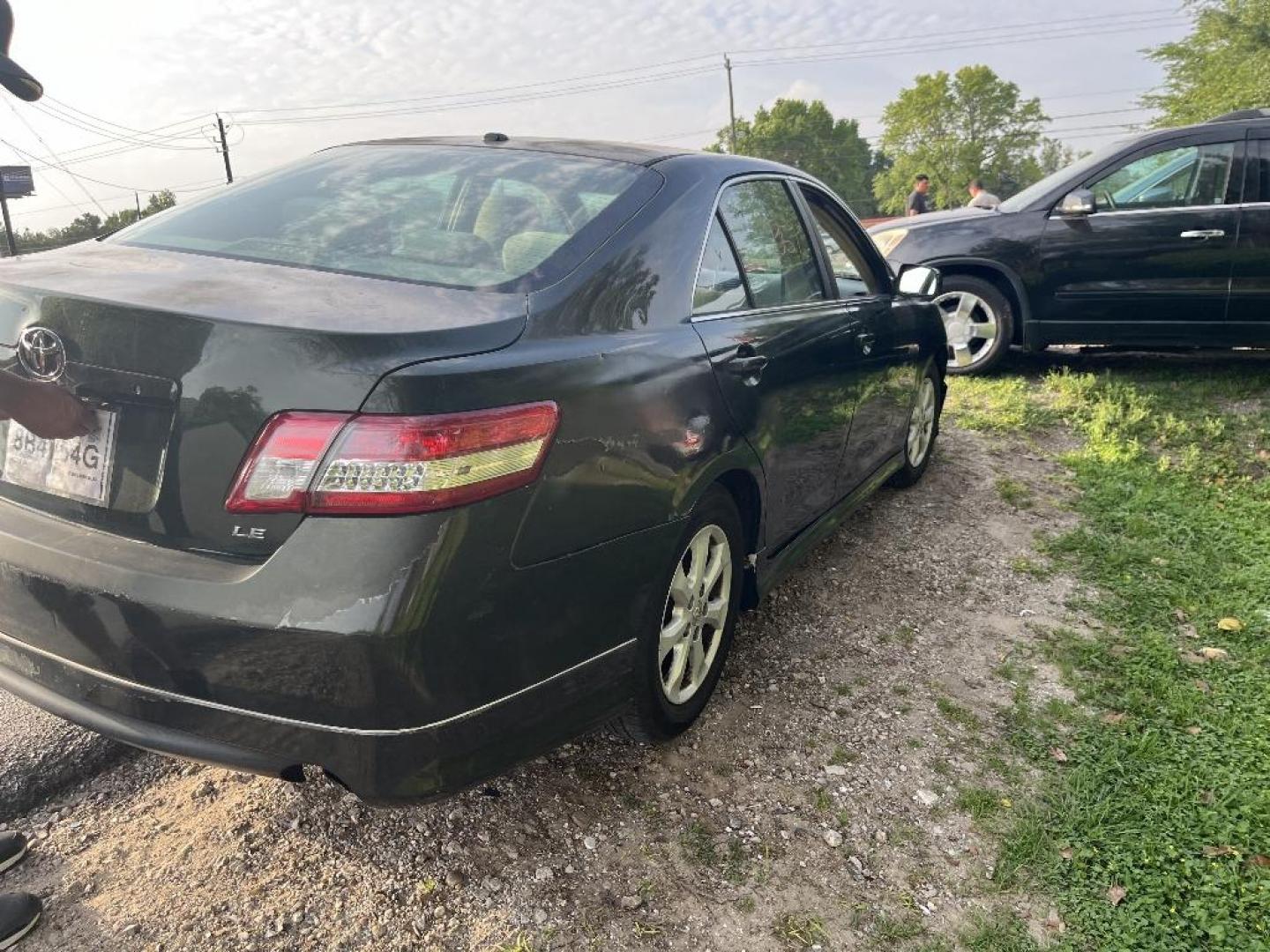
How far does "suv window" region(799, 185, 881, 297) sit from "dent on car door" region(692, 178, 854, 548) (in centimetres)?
21

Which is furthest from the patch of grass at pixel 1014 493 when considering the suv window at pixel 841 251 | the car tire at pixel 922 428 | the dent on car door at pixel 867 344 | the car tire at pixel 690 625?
the car tire at pixel 690 625

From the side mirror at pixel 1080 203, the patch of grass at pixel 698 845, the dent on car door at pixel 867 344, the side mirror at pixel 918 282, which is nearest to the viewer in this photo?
the patch of grass at pixel 698 845

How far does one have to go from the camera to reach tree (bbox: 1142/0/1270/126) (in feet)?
97.5

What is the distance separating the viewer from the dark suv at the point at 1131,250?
6332mm

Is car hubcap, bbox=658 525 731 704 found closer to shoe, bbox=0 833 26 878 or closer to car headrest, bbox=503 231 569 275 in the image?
car headrest, bbox=503 231 569 275

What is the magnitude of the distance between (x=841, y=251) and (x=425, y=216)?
1993 millimetres

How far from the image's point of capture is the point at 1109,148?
22.5 ft

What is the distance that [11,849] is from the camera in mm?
2160

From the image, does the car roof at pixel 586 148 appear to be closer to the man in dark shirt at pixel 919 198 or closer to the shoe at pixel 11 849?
the shoe at pixel 11 849

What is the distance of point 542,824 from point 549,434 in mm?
1063

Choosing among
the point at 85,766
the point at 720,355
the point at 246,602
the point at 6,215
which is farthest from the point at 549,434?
the point at 6,215

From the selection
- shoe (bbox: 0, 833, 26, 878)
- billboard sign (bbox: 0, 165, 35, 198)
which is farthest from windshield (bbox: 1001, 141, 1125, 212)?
billboard sign (bbox: 0, 165, 35, 198)

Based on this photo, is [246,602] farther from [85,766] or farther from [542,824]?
[85,766]

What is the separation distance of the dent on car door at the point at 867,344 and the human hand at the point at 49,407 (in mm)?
2372
